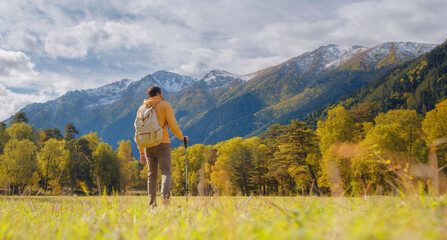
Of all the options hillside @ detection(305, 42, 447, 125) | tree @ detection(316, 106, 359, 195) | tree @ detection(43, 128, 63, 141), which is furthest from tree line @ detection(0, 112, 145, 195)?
hillside @ detection(305, 42, 447, 125)

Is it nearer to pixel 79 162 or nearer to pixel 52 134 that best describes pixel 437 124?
pixel 79 162

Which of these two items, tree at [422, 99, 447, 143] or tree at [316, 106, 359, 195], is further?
tree at [422, 99, 447, 143]

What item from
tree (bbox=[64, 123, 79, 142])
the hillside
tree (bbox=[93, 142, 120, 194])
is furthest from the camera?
the hillside

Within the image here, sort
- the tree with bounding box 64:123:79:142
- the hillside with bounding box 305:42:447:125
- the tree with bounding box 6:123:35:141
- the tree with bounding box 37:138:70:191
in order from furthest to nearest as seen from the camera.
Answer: the hillside with bounding box 305:42:447:125 → the tree with bounding box 64:123:79:142 → the tree with bounding box 6:123:35:141 → the tree with bounding box 37:138:70:191

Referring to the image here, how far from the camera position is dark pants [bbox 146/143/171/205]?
676 centimetres

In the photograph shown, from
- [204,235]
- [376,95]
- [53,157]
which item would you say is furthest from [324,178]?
[376,95]

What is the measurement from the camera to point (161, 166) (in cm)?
695

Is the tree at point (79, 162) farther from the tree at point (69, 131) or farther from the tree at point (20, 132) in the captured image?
the tree at point (20, 132)

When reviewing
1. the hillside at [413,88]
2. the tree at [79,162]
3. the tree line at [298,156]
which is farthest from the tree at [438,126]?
the hillside at [413,88]

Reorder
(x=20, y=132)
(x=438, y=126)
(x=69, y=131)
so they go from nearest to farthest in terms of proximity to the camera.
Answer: (x=438, y=126), (x=20, y=132), (x=69, y=131)

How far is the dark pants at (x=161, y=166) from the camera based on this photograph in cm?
676

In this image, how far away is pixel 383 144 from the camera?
1246 inches

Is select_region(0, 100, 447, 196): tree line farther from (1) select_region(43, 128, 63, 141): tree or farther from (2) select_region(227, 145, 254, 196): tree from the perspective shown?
(1) select_region(43, 128, 63, 141): tree

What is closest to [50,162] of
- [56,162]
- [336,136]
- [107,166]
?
[56,162]
